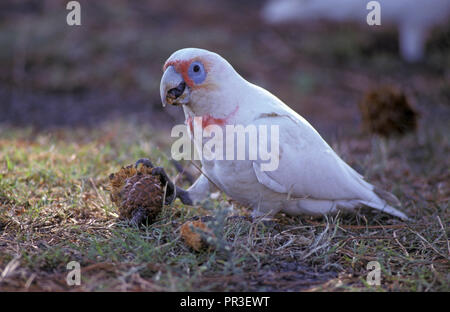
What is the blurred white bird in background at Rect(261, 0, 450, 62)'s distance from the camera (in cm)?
701

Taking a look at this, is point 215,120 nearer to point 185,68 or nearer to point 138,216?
point 185,68

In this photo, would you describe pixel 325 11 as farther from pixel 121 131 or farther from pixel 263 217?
pixel 263 217

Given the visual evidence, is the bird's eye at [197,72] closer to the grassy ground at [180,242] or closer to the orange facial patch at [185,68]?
the orange facial patch at [185,68]

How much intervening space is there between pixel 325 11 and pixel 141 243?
6252mm

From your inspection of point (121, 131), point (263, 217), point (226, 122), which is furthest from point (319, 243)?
point (121, 131)

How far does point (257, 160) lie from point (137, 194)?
0.67 metres

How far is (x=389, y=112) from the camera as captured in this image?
15.1ft

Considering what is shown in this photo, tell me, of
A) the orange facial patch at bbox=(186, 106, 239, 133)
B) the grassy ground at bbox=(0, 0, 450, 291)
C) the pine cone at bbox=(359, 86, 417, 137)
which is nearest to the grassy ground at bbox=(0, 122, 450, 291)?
the grassy ground at bbox=(0, 0, 450, 291)

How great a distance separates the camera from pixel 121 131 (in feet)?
14.9

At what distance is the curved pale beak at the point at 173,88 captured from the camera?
246 cm

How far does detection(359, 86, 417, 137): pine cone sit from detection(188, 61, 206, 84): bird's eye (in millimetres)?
2649

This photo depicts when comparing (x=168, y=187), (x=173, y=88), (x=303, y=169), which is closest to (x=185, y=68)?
(x=173, y=88)

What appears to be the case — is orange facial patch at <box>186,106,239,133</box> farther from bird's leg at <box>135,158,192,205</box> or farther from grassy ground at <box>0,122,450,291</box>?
grassy ground at <box>0,122,450,291</box>

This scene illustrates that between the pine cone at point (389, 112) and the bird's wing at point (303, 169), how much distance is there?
1997 mm
